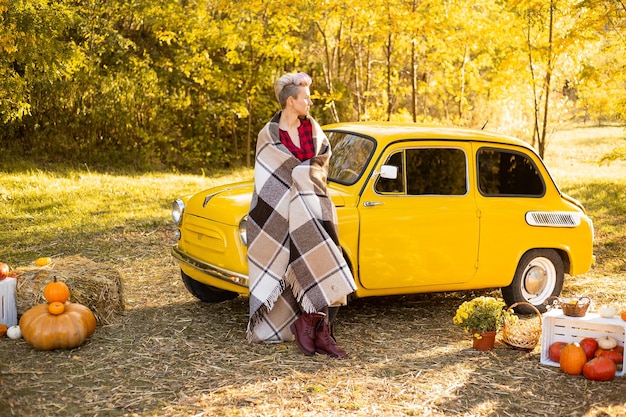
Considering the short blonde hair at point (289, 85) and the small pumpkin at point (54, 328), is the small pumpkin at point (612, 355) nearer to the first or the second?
the short blonde hair at point (289, 85)

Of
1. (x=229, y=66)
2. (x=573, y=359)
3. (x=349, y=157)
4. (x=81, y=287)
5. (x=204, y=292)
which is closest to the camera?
(x=573, y=359)

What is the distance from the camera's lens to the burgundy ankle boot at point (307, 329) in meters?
6.04

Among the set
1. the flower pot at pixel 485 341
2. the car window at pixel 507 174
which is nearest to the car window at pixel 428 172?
the car window at pixel 507 174

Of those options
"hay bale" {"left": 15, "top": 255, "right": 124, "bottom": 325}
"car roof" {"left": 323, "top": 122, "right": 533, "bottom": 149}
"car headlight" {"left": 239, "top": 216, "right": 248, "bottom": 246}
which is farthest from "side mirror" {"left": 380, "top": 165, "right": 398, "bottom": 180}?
"hay bale" {"left": 15, "top": 255, "right": 124, "bottom": 325}

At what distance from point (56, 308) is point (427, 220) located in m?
3.08

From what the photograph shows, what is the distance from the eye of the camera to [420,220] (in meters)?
6.76

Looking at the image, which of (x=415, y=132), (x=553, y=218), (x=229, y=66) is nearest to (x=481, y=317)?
(x=553, y=218)

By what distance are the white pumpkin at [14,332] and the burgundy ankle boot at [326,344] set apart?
7.53 feet

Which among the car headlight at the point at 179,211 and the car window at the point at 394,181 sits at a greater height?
the car window at the point at 394,181

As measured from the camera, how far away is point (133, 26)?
17.3 m

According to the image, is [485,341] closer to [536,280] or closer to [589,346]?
[589,346]

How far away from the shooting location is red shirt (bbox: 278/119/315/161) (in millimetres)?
6098

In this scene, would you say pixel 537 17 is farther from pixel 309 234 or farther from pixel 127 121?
pixel 309 234

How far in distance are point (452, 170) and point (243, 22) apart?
34.8 ft
